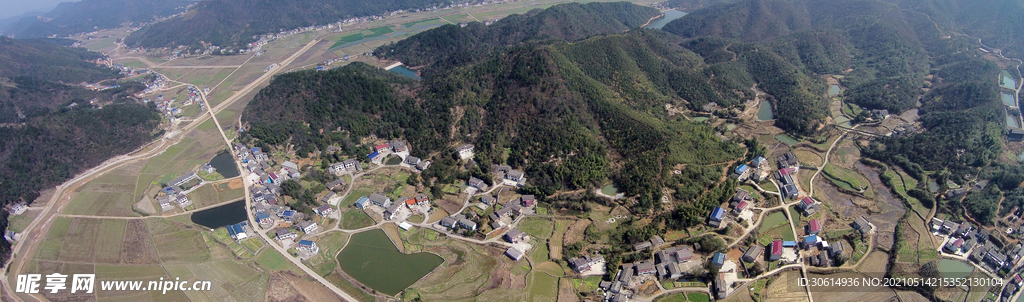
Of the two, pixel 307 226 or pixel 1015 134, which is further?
pixel 1015 134

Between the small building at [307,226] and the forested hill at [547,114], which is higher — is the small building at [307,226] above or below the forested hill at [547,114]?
below

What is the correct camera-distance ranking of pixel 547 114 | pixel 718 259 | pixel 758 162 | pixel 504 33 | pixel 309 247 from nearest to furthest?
pixel 718 259
pixel 309 247
pixel 758 162
pixel 547 114
pixel 504 33

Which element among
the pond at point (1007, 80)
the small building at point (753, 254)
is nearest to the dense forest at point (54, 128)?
the small building at point (753, 254)

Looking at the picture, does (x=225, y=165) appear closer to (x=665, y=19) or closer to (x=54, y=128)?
(x=54, y=128)

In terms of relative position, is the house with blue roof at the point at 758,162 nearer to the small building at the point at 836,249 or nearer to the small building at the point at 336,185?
the small building at the point at 836,249

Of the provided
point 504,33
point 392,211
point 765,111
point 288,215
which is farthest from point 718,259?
point 504,33

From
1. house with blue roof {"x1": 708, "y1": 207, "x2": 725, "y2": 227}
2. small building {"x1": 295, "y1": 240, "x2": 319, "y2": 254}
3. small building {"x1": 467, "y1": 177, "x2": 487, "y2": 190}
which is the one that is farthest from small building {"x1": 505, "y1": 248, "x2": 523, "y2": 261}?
house with blue roof {"x1": 708, "y1": 207, "x2": 725, "y2": 227}
